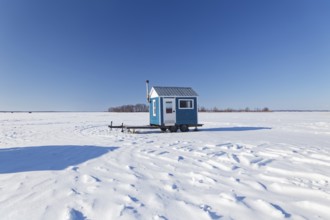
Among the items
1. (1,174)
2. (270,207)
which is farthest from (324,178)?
(1,174)

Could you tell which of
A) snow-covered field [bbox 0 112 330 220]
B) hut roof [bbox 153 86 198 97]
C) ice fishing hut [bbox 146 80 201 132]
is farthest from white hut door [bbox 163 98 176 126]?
snow-covered field [bbox 0 112 330 220]

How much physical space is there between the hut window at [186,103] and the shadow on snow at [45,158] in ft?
27.7

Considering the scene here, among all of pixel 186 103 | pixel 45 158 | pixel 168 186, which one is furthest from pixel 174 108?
pixel 168 186

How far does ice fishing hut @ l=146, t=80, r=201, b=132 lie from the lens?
15.3 m

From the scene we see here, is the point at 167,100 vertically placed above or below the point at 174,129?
above

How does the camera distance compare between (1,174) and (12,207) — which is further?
(1,174)

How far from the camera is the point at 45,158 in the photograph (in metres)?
6.72

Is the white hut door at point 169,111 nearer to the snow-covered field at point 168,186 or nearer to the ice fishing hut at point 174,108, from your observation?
the ice fishing hut at point 174,108

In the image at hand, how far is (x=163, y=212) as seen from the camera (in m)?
3.25

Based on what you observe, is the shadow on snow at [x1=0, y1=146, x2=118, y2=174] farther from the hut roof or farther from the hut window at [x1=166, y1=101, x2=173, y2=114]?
the hut roof

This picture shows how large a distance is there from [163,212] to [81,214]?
1.17 metres

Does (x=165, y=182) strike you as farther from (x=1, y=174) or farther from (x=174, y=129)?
(x=174, y=129)

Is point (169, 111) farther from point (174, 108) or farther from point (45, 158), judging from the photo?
point (45, 158)

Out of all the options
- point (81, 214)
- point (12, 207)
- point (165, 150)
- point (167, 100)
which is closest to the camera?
point (81, 214)
